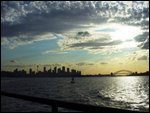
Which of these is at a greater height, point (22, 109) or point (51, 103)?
point (51, 103)

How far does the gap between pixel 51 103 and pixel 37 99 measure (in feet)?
1.65

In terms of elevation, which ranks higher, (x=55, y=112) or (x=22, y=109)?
(x=55, y=112)

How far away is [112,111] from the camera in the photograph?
14.9 ft

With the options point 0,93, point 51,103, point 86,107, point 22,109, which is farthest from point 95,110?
point 22,109

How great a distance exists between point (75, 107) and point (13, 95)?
238 cm

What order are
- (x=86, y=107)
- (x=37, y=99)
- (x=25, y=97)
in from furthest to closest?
(x=25, y=97) → (x=37, y=99) → (x=86, y=107)

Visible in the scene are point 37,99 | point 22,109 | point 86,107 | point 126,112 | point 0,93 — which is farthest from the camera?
point 22,109

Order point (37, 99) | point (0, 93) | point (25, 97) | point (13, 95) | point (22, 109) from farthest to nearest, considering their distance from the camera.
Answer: point (22, 109), point (0, 93), point (13, 95), point (25, 97), point (37, 99)

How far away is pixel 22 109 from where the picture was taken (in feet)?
150

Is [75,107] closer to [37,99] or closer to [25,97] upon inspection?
[37,99]

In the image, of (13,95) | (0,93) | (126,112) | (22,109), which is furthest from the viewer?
(22,109)

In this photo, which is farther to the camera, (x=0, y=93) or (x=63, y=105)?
(x=0, y=93)

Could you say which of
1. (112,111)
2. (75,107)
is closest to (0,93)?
(75,107)

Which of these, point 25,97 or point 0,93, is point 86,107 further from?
point 0,93
